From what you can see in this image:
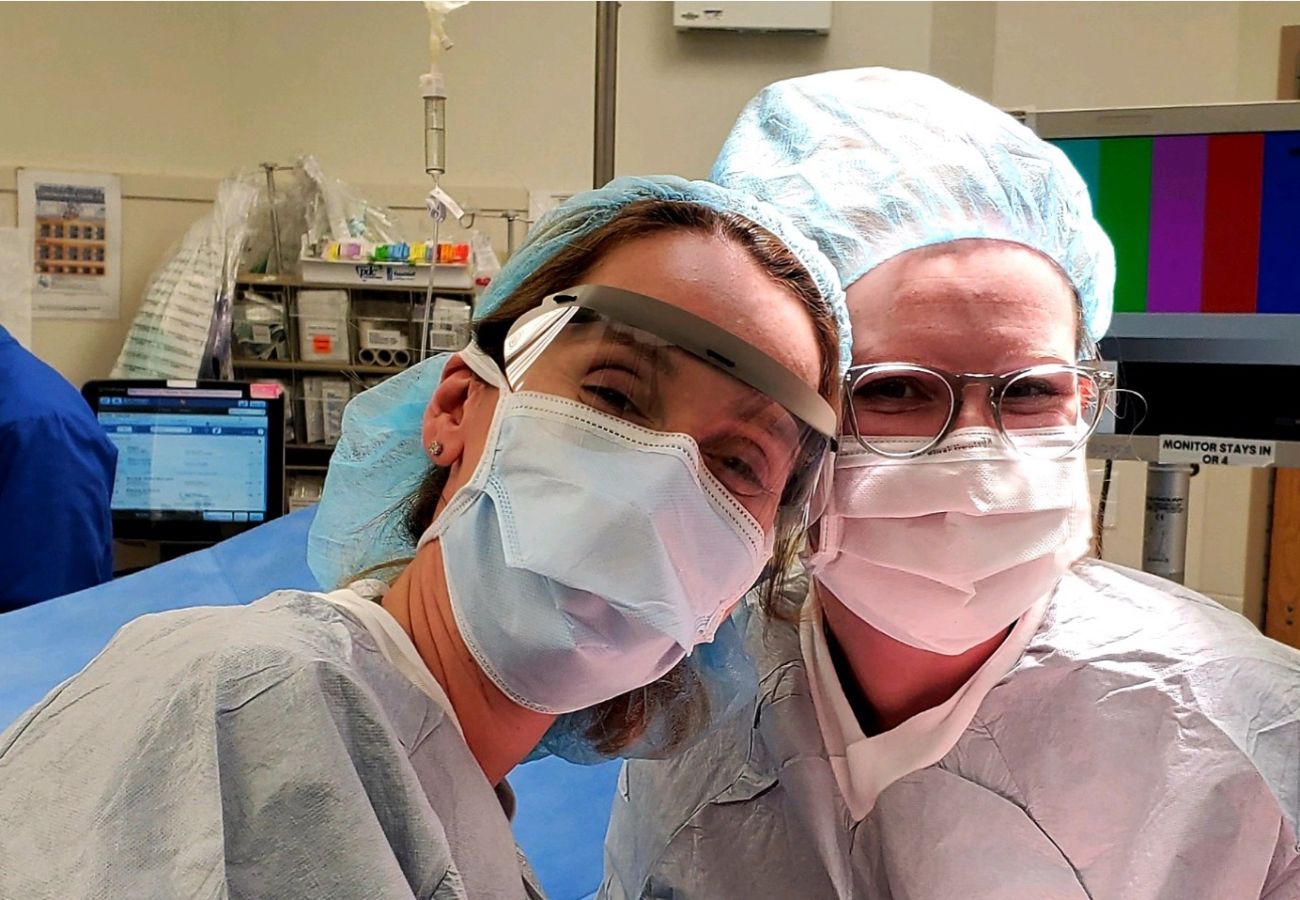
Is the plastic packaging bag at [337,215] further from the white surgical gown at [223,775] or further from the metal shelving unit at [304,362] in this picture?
the white surgical gown at [223,775]

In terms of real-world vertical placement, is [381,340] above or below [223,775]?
above

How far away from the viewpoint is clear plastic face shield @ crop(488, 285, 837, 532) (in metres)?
0.75

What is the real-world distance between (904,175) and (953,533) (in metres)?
0.32

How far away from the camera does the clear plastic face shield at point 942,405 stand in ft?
2.93

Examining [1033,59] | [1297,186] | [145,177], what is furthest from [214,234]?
[1297,186]

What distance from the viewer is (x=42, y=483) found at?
2076 mm

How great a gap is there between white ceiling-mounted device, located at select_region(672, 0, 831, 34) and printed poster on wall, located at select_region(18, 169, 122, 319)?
1623mm

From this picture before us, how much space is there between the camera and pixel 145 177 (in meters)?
2.92

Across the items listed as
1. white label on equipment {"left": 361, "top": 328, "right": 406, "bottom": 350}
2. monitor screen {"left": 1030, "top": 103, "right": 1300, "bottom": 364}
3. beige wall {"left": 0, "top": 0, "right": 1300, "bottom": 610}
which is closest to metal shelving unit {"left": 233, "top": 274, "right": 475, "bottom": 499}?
white label on equipment {"left": 361, "top": 328, "right": 406, "bottom": 350}

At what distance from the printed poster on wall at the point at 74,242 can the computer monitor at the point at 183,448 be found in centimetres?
40

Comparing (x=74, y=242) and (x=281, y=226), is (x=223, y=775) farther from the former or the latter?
(x=74, y=242)

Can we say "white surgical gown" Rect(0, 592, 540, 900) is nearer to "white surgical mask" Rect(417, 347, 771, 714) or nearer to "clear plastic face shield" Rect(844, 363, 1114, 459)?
"white surgical mask" Rect(417, 347, 771, 714)

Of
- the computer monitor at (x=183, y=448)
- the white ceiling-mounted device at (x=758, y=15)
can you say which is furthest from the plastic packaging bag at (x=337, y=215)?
the white ceiling-mounted device at (x=758, y=15)

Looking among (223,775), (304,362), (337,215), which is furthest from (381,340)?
(223,775)
